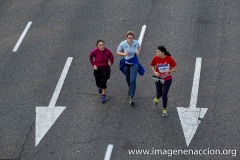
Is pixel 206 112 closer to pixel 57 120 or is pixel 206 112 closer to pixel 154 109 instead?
pixel 154 109

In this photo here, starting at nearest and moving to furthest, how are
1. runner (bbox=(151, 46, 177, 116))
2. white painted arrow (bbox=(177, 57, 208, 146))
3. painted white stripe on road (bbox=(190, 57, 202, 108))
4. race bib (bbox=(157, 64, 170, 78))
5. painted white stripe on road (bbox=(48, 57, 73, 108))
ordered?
runner (bbox=(151, 46, 177, 116)), race bib (bbox=(157, 64, 170, 78)), white painted arrow (bbox=(177, 57, 208, 146)), painted white stripe on road (bbox=(190, 57, 202, 108)), painted white stripe on road (bbox=(48, 57, 73, 108))

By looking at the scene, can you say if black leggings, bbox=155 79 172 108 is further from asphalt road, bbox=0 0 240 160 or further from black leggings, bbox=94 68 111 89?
black leggings, bbox=94 68 111 89

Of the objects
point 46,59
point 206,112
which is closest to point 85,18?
point 46,59

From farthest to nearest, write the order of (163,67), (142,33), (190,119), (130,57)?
(142,33) → (130,57) → (190,119) → (163,67)

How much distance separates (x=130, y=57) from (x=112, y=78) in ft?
5.74

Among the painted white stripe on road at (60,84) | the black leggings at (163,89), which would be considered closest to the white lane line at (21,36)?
the painted white stripe on road at (60,84)

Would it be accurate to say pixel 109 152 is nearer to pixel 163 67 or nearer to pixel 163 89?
pixel 163 89

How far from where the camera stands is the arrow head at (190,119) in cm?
1192

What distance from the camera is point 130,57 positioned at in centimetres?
1247

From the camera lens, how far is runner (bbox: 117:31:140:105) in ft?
40.5

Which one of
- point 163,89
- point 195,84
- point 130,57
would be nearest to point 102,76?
point 130,57

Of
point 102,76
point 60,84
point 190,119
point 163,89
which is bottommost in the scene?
point 190,119

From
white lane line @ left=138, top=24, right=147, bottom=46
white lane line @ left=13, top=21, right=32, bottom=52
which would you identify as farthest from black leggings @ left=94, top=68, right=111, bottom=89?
white lane line @ left=13, top=21, right=32, bottom=52

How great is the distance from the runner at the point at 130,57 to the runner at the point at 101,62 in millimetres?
302
